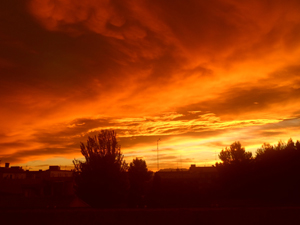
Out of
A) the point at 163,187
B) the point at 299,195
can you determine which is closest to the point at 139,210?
the point at 299,195

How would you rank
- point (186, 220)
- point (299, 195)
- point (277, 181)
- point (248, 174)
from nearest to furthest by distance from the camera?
point (186, 220)
point (299, 195)
point (277, 181)
point (248, 174)

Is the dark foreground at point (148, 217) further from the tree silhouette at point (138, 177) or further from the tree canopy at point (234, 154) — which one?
the tree canopy at point (234, 154)

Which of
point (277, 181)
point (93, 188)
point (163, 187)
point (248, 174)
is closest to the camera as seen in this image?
point (93, 188)

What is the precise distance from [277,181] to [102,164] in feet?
121

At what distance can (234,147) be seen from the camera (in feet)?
202

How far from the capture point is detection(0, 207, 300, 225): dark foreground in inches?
258

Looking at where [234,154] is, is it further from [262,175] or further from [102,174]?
[102,174]

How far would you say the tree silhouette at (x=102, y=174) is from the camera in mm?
17031

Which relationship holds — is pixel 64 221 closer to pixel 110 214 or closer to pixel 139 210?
pixel 110 214

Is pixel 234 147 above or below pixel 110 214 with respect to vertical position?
above

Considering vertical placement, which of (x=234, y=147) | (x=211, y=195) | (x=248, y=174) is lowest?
(x=211, y=195)

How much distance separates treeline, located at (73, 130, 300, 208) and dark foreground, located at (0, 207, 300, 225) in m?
10.5

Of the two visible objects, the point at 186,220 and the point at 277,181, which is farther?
the point at 277,181

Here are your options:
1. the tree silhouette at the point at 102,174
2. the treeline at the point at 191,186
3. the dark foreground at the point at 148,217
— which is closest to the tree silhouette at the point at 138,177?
the treeline at the point at 191,186
